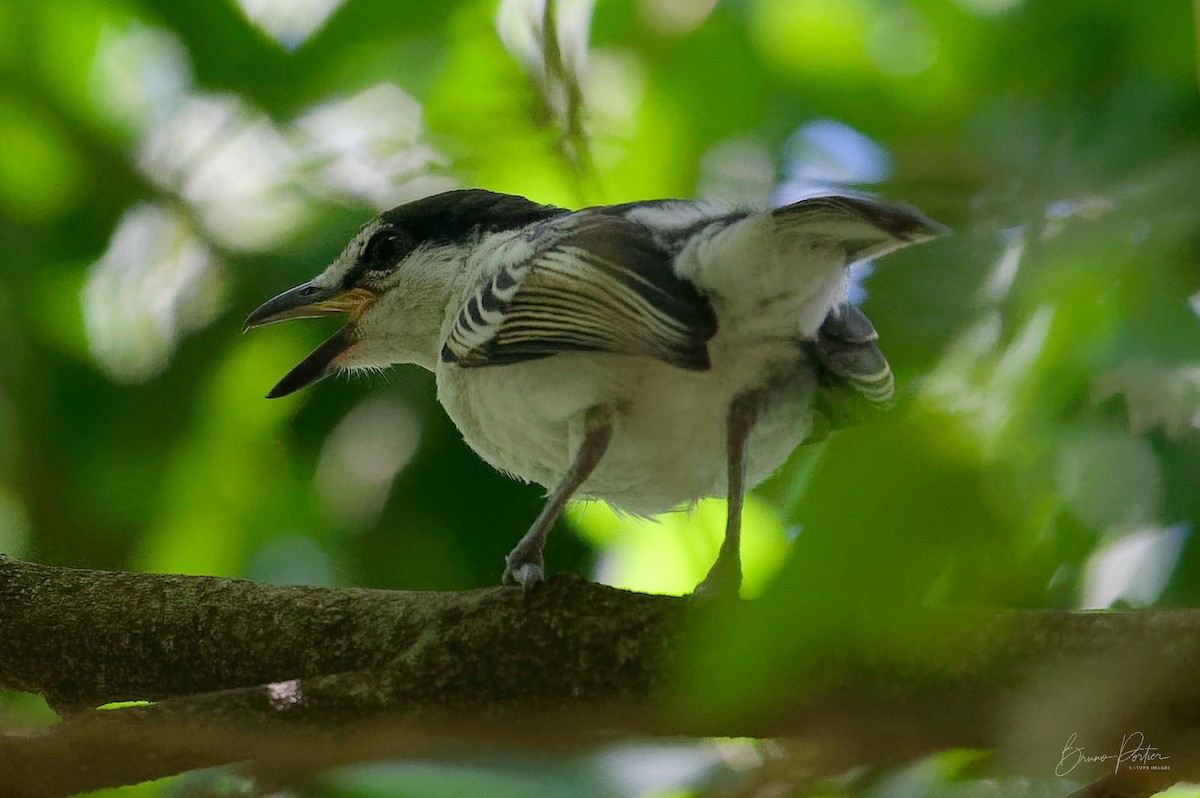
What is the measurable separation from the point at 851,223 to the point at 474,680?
947 mm

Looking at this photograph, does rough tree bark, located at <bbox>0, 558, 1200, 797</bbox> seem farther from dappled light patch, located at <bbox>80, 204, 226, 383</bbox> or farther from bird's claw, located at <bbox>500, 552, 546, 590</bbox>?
dappled light patch, located at <bbox>80, 204, 226, 383</bbox>

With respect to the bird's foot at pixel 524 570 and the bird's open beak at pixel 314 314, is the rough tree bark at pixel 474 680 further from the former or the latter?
the bird's open beak at pixel 314 314

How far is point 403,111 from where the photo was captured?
8.23ft

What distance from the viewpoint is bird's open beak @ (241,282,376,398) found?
2928mm

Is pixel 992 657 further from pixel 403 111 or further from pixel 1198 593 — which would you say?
pixel 403 111

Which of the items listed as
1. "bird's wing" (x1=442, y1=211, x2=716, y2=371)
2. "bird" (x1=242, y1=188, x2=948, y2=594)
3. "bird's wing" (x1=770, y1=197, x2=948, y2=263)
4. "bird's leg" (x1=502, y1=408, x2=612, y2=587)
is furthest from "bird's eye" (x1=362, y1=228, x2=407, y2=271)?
"bird's wing" (x1=770, y1=197, x2=948, y2=263)

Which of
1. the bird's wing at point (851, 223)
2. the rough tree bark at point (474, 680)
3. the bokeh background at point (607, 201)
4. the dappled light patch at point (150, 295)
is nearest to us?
the bokeh background at point (607, 201)

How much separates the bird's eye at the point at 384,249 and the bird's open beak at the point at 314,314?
93 mm

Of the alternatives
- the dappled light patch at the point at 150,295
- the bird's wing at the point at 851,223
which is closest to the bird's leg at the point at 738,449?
the bird's wing at the point at 851,223

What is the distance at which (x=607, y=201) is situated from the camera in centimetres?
221

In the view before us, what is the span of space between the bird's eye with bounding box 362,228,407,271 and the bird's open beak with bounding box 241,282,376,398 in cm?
9

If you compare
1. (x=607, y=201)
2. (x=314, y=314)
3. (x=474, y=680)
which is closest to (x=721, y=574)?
(x=474, y=680)

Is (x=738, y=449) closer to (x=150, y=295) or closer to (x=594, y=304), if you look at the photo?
(x=594, y=304)

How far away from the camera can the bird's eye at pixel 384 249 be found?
10.1ft
